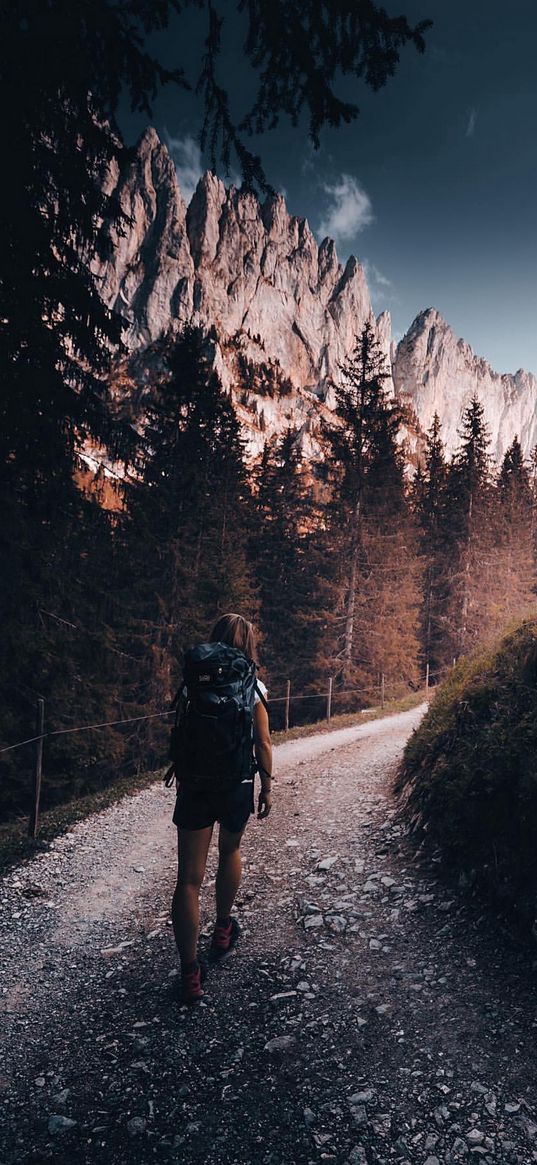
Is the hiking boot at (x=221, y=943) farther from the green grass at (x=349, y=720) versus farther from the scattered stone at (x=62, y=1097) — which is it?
the green grass at (x=349, y=720)

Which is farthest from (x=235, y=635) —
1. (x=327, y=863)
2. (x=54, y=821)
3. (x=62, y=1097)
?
(x=54, y=821)

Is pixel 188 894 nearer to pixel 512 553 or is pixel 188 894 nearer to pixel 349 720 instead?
pixel 349 720

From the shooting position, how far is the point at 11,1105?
248cm

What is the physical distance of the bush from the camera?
12.0 ft

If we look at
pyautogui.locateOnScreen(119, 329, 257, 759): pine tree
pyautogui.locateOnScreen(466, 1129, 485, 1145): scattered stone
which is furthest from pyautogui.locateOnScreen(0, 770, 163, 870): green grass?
pyautogui.locateOnScreen(119, 329, 257, 759): pine tree

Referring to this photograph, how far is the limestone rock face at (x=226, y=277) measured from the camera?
117562 mm

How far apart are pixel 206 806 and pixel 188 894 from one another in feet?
1.90

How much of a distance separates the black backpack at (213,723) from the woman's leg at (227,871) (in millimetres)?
524

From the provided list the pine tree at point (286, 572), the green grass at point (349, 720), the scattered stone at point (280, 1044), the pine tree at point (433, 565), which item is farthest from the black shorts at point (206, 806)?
the pine tree at point (433, 565)

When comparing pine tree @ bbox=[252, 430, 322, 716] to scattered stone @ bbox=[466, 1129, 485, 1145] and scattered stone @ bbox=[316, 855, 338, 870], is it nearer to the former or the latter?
scattered stone @ bbox=[316, 855, 338, 870]

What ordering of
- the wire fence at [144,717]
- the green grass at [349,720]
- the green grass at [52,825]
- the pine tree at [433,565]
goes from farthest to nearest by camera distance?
the pine tree at [433,565]
the green grass at [349,720]
the wire fence at [144,717]
the green grass at [52,825]

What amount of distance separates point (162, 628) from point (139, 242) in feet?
469

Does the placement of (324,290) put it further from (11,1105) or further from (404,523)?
(11,1105)

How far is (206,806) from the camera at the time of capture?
10.5ft
